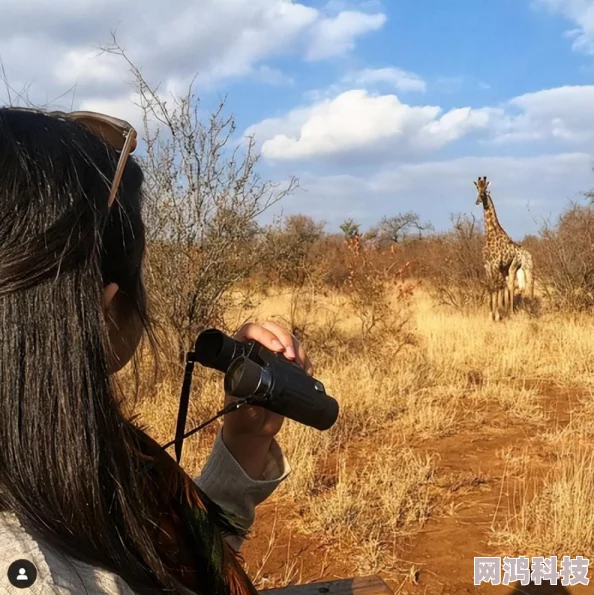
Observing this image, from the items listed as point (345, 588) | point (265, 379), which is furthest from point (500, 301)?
point (265, 379)

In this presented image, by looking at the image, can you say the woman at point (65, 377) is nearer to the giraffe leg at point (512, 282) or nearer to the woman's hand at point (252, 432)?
the woman's hand at point (252, 432)

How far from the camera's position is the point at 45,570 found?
0.63 meters

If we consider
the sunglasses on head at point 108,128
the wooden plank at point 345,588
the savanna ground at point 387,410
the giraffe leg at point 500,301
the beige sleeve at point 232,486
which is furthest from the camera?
the giraffe leg at point 500,301

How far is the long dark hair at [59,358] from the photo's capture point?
0.70 meters

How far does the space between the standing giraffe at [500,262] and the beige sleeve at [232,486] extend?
30.8 feet

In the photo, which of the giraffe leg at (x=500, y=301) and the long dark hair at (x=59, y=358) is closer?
the long dark hair at (x=59, y=358)

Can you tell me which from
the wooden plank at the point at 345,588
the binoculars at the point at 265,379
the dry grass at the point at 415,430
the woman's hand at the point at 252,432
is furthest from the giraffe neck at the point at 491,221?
the binoculars at the point at 265,379

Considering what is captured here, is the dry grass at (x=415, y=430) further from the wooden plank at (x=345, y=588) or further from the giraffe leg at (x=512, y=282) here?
the giraffe leg at (x=512, y=282)

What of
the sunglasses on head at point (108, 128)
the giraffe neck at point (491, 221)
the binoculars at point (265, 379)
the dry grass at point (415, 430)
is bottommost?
the dry grass at point (415, 430)

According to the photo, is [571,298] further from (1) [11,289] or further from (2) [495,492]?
(1) [11,289]

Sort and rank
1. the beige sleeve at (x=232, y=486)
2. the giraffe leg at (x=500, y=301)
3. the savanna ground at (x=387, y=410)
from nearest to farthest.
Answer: the beige sleeve at (x=232, y=486) → the savanna ground at (x=387, y=410) → the giraffe leg at (x=500, y=301)

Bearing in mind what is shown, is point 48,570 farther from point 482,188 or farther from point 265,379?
point 482,188

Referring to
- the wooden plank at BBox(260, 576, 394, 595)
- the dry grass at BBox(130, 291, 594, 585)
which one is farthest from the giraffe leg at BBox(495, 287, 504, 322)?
the wooden plank at BBox(260, 576, 394, 595)

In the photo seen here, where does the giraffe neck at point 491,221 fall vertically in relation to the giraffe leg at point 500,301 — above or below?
above
